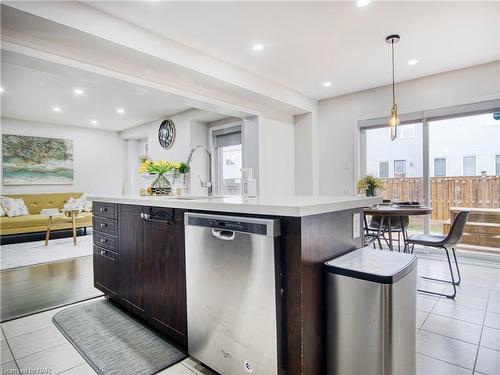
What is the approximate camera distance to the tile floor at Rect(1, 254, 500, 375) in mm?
1620

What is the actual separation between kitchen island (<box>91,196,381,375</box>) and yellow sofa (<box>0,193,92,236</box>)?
387cm

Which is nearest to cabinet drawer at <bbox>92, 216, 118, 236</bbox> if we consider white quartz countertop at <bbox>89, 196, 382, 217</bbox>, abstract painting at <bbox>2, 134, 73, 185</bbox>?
white quartz countertop at <bbox>89, 196, 382, 217</bbox>

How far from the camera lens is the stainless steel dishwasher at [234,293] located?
1.20 m

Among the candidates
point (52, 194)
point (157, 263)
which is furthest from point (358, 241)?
point (52, 194)

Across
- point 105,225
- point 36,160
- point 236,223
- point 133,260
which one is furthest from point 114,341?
point 36,160

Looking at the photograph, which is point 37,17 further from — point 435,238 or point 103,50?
point 435,238

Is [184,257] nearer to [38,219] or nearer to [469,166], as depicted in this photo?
[469,166]

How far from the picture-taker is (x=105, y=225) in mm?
2445

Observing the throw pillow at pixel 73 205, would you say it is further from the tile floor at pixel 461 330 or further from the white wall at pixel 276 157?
the tile floor at pixel 461 330

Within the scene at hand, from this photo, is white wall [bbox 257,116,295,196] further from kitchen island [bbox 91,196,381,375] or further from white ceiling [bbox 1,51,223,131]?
kitchen island [bbox 91,196,381,375]

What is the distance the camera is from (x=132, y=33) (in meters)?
2.77

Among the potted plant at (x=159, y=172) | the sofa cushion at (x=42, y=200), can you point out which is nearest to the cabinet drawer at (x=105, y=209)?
the potted plant at (x=159, y=172)

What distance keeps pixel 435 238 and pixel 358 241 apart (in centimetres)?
170

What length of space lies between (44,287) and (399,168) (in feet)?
16.8
